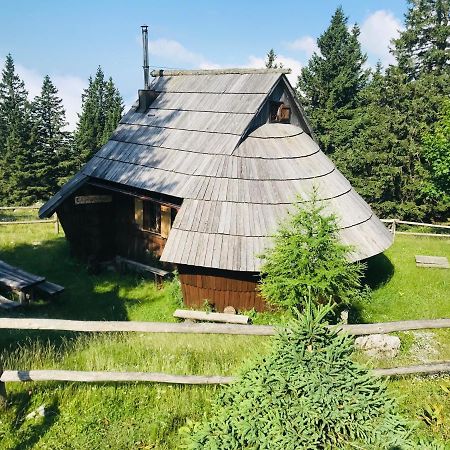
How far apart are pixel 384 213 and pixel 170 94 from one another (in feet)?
63.9

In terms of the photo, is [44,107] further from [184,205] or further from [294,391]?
[294,391]

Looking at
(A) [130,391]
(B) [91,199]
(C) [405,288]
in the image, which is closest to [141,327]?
(A) [130,391]

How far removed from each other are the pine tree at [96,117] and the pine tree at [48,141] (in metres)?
2.21

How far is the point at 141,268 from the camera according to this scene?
Answer: 14977 mm

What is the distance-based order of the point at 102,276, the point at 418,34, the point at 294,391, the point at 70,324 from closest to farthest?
the point at 294,391, the point at 70,324, the point at 102,276, the point at 418,34

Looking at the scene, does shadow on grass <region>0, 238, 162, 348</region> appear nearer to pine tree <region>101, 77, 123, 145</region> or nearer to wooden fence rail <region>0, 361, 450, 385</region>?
wooden fence rail <region>0, 361, 450, 385</region>

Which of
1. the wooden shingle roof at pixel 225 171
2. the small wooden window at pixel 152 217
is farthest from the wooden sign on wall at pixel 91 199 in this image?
the small wooden window at pixel 152 217

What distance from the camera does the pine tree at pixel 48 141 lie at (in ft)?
138

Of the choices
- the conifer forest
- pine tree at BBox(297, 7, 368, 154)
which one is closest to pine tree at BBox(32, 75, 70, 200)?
the conifer forest

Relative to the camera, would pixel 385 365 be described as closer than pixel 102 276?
Yes

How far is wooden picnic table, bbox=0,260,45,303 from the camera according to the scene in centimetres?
1237

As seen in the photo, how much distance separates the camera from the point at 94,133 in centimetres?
5191

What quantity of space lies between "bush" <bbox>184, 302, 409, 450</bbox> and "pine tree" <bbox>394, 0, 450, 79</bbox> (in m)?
29.9

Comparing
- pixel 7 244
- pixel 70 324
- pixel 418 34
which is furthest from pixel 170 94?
pixel 418 34
